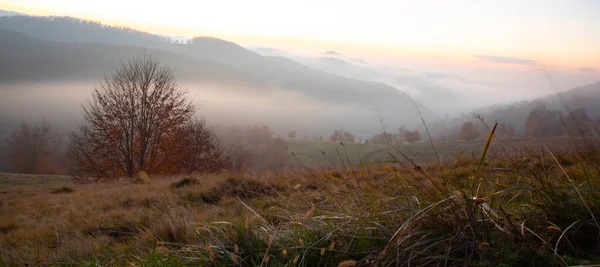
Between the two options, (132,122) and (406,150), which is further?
(132,122)

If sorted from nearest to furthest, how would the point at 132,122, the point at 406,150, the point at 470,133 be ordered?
the point at 470,133
the point at 406,150
the point at 132,122

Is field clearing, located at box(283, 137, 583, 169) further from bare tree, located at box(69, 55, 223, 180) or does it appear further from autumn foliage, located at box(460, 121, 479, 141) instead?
bare tree, located at box(69, 55, 223, 180)

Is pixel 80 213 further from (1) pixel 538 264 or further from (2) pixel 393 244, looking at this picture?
(1) pixel 538 264

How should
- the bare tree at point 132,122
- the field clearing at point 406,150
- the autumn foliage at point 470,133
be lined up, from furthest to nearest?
1. the bare tree at point 132,122
2. the autumn foliage at point 470,133
3. the field clearing at point 406,150

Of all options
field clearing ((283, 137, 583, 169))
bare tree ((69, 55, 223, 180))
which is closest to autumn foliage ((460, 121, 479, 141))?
field clearing ((283, 137, 583, 169))

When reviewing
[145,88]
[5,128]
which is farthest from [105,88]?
[5,128]

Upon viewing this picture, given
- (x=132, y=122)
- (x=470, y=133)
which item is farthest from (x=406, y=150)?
(x=132, y=122)

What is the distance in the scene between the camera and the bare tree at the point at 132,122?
997 inches

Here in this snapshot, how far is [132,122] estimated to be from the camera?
84.5 feet

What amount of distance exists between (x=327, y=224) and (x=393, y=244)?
0.64m

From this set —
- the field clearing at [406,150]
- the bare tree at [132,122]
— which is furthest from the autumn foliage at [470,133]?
the bare tree at [132,122]

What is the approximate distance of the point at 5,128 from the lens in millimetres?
187125

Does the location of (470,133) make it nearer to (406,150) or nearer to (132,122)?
(406,150)

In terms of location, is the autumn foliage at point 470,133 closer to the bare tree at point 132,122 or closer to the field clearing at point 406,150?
the field clearing at point 406,150
